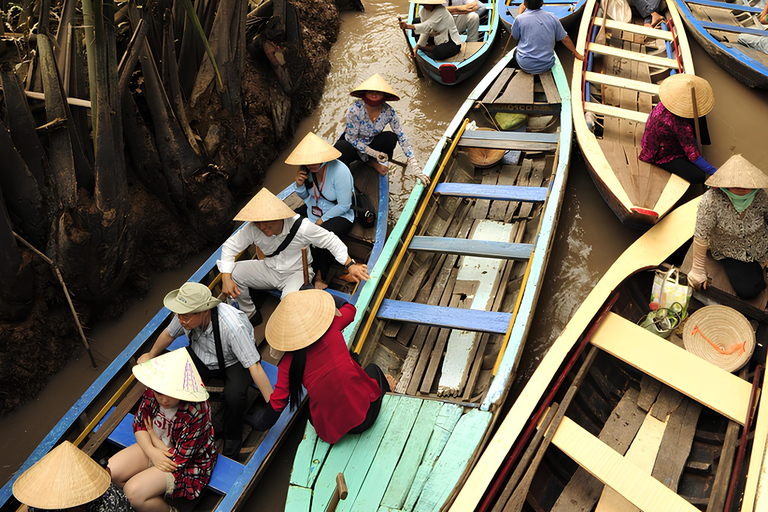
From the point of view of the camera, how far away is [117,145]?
4344mm

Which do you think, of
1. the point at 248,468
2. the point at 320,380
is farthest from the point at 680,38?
the point at 248,468

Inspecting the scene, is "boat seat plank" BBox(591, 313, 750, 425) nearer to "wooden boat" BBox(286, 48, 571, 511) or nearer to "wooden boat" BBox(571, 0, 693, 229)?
"wooden boat" BBox(286, 48, 571, 511)

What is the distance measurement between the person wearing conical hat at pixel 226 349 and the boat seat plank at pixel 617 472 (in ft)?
5.99

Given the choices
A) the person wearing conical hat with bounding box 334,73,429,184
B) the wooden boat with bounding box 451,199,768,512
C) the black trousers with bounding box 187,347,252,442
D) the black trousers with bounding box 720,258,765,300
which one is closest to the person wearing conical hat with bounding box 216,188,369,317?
the black trousers with bounding box 187,347,252,442

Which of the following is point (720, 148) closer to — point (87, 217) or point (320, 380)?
point (320, 380)

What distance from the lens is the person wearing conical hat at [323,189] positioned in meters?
4.43

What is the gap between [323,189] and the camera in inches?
185

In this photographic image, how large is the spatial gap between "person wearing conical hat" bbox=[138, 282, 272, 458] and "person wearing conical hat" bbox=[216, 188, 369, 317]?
1.74 ft

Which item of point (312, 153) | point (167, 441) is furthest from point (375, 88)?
point (167, 441)

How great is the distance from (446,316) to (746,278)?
6.77 ft

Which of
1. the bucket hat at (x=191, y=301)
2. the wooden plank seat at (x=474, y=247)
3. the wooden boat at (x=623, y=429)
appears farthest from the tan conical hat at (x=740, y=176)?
the bucket hat at (x=191, y=301)

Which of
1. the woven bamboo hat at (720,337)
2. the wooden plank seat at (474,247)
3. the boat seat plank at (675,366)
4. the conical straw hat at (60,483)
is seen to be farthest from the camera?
the wooden plank seat at (474,247)

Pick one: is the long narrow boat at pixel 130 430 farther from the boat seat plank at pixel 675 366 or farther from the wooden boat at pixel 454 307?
the boat seat plank at pixel 675 366

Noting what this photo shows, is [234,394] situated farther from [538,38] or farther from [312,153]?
[538,38]
